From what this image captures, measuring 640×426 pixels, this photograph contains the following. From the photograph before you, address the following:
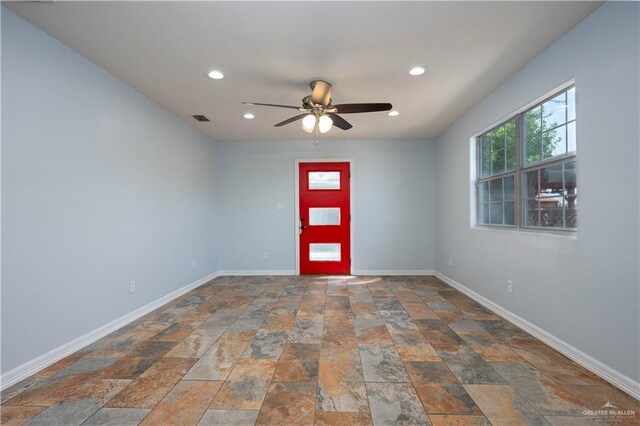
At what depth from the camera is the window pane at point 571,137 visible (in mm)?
2131

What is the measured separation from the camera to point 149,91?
9.93 feet

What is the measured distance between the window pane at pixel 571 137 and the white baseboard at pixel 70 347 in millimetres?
4323

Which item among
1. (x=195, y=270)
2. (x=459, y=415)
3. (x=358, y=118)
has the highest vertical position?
(x=358, y=118)

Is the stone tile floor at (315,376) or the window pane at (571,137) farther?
the window pane at (571,137)

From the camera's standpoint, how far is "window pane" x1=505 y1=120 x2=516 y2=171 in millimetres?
2914

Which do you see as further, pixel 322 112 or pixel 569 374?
pixel 322 112

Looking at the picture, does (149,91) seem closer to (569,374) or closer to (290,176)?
(290,176)

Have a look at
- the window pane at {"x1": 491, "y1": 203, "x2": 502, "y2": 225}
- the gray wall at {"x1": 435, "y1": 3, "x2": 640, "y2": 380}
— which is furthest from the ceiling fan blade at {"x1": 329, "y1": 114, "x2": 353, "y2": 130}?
the window pane at {"x1": 491, "y1": 203, "x2": 502, "y2": 225}

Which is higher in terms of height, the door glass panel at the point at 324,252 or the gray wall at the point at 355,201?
the gray wall at the point at 355,201

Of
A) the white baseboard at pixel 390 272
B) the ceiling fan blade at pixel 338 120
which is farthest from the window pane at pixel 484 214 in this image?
the ceiling fan blade at pixel 338 120

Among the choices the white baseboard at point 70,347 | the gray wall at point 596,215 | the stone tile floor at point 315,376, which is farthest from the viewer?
the white baseboard at point 70,347

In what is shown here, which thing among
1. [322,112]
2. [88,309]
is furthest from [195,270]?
[322,112]

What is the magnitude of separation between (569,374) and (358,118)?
3.37 m

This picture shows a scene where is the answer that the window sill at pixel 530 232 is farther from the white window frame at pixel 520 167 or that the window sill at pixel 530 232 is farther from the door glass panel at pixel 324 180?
the door glass panel at pixel 324 180
